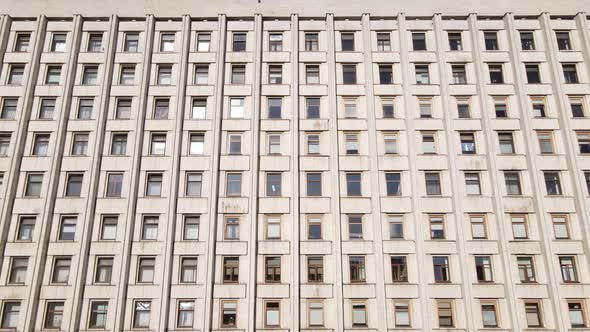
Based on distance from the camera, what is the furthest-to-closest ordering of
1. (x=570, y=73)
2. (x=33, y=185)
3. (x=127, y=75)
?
(x=127, y=75) → (x=570, y=73) → (x=33, y=185)

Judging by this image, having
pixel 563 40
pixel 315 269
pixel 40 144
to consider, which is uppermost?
pixel 563 40

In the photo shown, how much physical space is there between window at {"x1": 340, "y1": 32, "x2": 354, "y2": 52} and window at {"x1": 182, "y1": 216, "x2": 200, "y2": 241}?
16486mm

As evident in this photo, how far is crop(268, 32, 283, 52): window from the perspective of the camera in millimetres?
37438

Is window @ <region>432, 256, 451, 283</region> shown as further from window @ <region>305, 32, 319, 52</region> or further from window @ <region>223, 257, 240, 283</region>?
window @ <region>305, 32, 319, 52</region>

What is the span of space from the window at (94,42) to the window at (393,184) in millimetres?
22770

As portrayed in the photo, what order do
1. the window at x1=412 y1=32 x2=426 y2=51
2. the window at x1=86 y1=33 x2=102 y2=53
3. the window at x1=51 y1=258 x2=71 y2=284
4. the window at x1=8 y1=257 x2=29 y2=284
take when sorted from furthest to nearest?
the window at x1=412 y1=32 x2=426 y2=51
the window at x1=86 y1=33 x2=102 y2=53
the window at x1=51 y1=258 x2=71 y2=284
the window at x1=8 y1=257 x2=29 y2=284

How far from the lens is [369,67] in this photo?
36219 mm

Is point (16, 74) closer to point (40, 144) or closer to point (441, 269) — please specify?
point (40, 144)

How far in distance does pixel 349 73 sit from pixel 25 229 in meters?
24.1

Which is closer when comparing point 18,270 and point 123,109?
point 18,270

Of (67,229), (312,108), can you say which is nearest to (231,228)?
(312,108)

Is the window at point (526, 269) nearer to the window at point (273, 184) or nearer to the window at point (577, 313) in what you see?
the window at point (577, 313)

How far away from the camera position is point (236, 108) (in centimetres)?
3556

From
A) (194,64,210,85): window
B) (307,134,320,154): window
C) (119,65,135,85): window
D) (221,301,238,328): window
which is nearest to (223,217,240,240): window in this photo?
(221,301,238,328): window
